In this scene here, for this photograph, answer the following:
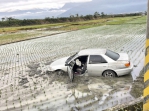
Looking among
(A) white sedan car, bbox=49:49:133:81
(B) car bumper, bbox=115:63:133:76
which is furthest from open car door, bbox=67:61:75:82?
(B) car bumper, bbox=115:63:133:76

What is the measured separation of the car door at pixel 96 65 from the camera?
1134 cm

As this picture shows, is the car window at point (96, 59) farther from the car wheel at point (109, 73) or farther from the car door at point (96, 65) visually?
the car wheel at point (109, 73)

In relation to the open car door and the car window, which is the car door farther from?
the open car door

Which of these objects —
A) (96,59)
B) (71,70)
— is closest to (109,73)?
(96,59)

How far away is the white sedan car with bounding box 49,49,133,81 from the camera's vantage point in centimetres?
1122

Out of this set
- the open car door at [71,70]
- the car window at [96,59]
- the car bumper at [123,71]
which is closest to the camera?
the open car door at [71,70]

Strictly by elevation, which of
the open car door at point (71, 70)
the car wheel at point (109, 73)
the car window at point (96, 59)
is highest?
the car window at point (96, 59)

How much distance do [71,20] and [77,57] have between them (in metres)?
60.0

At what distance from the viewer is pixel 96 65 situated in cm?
1138

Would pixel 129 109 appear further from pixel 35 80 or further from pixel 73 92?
pixel 35 80

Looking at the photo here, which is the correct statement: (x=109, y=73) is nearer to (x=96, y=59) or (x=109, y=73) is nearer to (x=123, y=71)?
(x=123, y=71)

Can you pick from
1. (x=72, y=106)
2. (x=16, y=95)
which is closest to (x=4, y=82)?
(x=16, y=95)

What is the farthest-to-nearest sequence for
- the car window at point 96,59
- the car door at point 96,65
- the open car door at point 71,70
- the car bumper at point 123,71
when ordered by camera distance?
the car window at point 96,59, the car door at point 96,65, the car bumper at point 123,71, the open car door at point 71,70

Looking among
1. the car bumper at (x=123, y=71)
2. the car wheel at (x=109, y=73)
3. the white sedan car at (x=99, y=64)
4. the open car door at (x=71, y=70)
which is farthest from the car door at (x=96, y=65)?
the open car door at (x=71, y=70)
